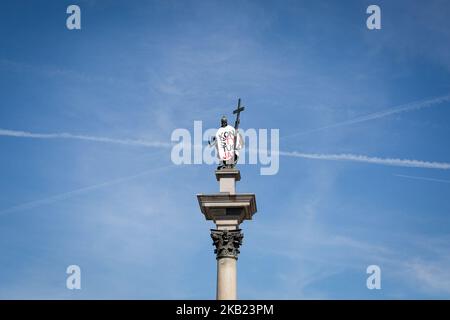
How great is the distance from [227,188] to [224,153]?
179cm

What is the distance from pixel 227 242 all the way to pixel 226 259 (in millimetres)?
744

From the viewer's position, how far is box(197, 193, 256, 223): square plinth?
3353cm

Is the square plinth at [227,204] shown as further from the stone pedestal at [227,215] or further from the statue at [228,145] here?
the statue at [228,145]

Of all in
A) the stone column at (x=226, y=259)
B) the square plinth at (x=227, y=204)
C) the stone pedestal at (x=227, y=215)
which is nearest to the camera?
the stone column at (x=226, y=259)

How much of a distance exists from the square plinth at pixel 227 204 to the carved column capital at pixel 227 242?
0.67 m

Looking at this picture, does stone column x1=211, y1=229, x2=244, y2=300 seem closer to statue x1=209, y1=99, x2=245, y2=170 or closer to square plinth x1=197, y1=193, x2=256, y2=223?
square plinth x1=197, y1=193, x2=256, y2=223

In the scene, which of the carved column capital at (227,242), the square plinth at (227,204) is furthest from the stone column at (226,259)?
the square plinth at (227,204)

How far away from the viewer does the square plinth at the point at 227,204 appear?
33531 millimetres

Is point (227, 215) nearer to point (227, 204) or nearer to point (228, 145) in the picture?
point (227, 204)

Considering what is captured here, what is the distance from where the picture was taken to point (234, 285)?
32.4 meters

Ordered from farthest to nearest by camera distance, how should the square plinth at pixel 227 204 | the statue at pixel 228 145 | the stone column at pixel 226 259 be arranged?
the statue at pixel 228 145 → the square plinth at pixel 227 204 → the stone column at pixel 226 259

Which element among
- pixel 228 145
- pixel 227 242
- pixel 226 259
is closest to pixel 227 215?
pixel 227 242
